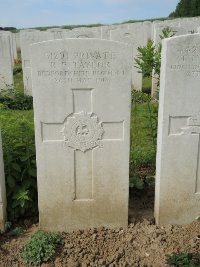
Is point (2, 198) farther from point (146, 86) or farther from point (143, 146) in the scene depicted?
point (146, 86)

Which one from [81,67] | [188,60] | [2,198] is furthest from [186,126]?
[2,198]

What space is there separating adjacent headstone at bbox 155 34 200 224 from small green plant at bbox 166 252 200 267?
53cm

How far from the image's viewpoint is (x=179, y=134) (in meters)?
3.45

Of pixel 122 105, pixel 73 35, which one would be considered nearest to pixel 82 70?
pixel 122 105

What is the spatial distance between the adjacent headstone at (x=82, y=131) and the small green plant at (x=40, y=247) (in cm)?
22

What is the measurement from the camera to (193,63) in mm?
3250

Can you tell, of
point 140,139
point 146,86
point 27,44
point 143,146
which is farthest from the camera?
point 146,86

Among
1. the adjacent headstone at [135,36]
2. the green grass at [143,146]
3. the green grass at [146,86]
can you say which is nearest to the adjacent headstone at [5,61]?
the adjacent headstone at [135,36]

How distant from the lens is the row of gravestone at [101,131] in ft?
10.5

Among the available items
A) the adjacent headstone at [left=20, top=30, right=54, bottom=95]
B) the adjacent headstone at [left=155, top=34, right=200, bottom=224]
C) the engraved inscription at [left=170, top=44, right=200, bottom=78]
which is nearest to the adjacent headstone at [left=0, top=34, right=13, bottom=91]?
the adjacent headstone at [left=20, top=30, right=54, bottom=95]

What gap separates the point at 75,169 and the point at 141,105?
5.26m

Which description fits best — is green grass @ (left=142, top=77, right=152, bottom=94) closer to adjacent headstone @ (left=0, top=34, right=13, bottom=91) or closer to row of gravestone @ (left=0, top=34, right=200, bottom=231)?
adjacent headstone @ (left=0, top=34, right=13, bottom=91)

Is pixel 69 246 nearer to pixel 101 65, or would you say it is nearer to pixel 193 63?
pixel 101 65

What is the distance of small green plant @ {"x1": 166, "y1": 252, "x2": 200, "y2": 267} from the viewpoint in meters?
3.08
